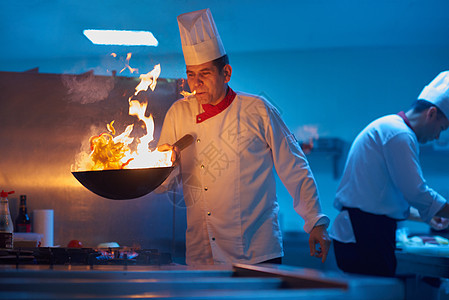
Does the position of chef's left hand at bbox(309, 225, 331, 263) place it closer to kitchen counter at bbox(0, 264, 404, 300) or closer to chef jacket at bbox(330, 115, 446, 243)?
chef jacket at bbox(330, 115, 446, 243)

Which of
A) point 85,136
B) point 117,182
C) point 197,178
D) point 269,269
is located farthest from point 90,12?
point 269,269

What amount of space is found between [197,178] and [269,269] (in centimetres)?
101

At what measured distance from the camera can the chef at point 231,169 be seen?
196 cm

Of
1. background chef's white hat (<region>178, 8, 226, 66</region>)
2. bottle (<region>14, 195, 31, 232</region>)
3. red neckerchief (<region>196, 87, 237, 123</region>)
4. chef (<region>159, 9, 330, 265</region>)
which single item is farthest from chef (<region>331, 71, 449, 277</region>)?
bottle (<region>14, 195, 31, 232</region>)

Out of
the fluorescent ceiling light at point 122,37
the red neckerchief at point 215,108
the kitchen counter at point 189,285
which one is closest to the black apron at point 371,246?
the red neckerchief at point 215,108

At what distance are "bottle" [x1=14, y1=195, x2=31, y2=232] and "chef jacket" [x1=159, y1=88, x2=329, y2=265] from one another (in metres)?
1.01

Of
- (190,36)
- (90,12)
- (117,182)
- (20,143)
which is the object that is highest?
(90,12)

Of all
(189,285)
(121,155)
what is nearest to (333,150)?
(121,155)

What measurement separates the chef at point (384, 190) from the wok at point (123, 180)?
126 cm

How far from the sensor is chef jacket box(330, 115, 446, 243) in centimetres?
248

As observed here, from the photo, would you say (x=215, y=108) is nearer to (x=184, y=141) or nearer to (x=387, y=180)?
(x=184, y=141)

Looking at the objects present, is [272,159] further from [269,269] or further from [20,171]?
[20,171]

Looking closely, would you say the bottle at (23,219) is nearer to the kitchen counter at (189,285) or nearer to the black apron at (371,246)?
the kitchen counter at (189,285)

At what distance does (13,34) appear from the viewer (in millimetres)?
4539
